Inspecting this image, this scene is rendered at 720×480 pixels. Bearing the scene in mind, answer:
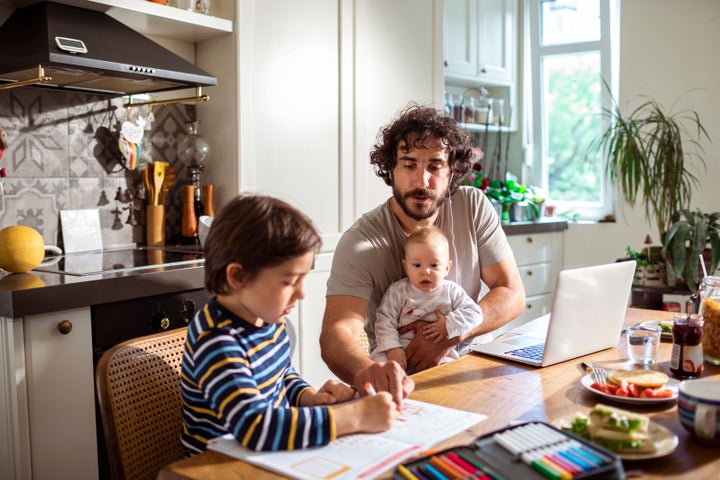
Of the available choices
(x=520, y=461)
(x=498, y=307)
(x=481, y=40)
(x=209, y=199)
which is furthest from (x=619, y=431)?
(x=481, y=40)

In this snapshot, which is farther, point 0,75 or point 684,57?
point 684,57

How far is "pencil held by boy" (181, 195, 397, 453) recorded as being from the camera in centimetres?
110

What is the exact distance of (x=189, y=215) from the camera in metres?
3.09

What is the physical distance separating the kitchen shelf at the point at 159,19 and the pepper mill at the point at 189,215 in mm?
A: 623

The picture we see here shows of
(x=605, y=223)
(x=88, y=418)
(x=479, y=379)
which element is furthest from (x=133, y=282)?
(x=605, y=223)

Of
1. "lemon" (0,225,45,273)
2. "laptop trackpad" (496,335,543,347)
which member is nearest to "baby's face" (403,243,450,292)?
"laptop trackpad" (496,335,543,347)

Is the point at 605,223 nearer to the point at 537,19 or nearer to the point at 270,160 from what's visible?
the point at 537,19

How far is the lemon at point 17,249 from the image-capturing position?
2197mm

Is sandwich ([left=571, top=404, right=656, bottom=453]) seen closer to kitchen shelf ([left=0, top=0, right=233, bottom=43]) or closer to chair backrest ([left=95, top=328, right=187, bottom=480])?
chair backrest ([left=95, top=328, right=187, bottom=480])

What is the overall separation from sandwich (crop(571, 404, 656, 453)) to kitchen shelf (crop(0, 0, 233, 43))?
2.15 m

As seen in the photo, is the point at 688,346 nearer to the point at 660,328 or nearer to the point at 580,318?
the point at 580,318

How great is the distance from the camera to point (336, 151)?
10.9 feet

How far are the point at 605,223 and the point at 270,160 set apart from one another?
2.52m

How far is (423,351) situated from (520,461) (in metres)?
0.96
